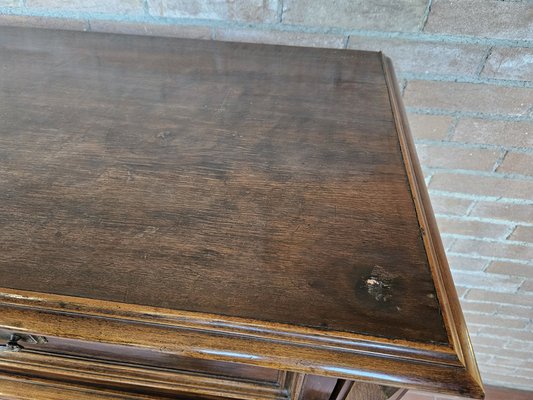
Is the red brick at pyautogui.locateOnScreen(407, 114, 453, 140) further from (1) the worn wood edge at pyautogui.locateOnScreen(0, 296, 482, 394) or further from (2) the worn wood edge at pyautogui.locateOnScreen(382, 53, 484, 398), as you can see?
(1) the worn wood edge at pyautogui.locateOnScreen(0, 296, 482, 394)

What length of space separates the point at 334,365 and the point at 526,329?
1293 mm

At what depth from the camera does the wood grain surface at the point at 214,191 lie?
1.18 ft

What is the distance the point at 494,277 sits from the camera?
3.82ft

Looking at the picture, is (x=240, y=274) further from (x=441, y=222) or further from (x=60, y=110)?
(x=441, y=222)

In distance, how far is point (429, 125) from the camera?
0.88 meters

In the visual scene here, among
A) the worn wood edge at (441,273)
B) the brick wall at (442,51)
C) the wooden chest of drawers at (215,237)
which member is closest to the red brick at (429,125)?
the brick wall at (442,51)

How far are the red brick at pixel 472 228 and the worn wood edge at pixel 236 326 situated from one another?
806 mm

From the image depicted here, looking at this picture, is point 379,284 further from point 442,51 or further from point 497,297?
point 497,297

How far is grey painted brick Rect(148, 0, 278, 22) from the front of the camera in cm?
78

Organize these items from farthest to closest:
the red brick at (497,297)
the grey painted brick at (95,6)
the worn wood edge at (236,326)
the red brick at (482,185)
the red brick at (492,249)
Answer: the red brick at (497,297), the red brick at (492,249), the red brick at (482,185), the grey painted brick at (95,6), the worn wood edge at (236,326)

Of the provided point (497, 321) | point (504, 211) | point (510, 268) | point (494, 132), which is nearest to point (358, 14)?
point (494, 132)

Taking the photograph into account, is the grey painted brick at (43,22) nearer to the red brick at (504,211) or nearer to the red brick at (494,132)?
the red brick at (494,132)

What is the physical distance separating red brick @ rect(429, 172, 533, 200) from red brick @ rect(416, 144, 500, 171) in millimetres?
29

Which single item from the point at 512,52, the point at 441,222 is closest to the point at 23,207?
the point at 512,52
